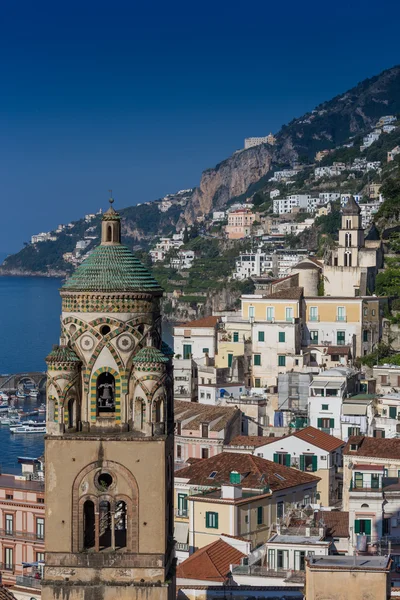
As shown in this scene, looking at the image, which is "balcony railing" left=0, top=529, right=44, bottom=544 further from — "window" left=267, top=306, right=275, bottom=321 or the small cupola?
"window" left=267, top=306, right=275, bottom=321

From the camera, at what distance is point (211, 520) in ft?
116

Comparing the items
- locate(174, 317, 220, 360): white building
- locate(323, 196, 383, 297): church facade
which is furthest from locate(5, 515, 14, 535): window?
locate(323, 196, 383, 297): church facade

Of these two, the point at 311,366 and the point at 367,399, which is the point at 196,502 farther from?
the point at 311,366

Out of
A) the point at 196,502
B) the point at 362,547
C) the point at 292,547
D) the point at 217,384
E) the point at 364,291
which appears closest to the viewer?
the point at 362,547

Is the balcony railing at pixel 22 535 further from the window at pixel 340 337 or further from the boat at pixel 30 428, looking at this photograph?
the boat at pixel 30 428

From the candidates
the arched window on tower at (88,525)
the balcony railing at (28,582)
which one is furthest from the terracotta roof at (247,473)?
the arched window on tower at (88,525)

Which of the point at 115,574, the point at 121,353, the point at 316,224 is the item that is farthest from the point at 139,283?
the point at 316,224

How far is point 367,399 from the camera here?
5016 cm

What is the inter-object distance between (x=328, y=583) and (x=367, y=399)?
99.5 feet

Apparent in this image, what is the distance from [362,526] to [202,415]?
16193 millimetres

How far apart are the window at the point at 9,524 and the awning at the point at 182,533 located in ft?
17.5

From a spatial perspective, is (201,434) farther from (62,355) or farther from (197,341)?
(62,355)

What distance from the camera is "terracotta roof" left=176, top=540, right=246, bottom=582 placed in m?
27.8

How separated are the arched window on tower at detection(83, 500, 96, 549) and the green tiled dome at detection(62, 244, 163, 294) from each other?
2930 millimetres
